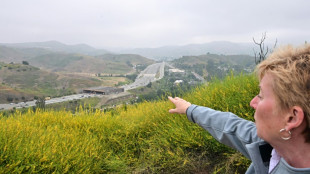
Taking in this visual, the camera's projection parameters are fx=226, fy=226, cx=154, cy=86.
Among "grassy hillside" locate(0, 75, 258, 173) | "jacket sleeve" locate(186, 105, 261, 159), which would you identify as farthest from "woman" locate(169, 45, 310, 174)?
"grassy hillside" locate(0, 75, 258, 173)

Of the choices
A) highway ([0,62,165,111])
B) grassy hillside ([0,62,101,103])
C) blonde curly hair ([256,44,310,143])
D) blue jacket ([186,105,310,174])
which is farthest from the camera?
grassy hillside ([0,62,101,103])

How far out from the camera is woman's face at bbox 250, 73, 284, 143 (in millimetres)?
1072

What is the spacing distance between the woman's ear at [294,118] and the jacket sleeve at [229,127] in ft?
1.31

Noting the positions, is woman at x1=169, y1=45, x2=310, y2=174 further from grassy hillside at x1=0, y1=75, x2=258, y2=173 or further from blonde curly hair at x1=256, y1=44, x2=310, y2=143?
grassy hillside at x1=0, y1=75, x2=258, y2=173

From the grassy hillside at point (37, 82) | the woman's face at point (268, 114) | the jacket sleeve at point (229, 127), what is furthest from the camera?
the grassy hillside at point (37, 82)

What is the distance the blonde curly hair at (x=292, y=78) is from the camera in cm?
A: 96

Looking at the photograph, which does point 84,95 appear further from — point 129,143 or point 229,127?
point 229,127

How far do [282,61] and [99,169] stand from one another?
2.85m

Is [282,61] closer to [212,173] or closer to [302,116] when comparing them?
[302,116]

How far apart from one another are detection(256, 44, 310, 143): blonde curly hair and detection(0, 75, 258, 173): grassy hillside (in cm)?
204

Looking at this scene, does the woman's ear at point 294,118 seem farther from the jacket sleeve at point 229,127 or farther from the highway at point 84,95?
the highway at point 84,95

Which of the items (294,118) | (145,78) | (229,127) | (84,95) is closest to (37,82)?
(84,95)

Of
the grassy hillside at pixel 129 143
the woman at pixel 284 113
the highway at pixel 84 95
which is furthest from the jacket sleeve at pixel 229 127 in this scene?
the highway at pixel 84 95

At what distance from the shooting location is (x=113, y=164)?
3293mm
